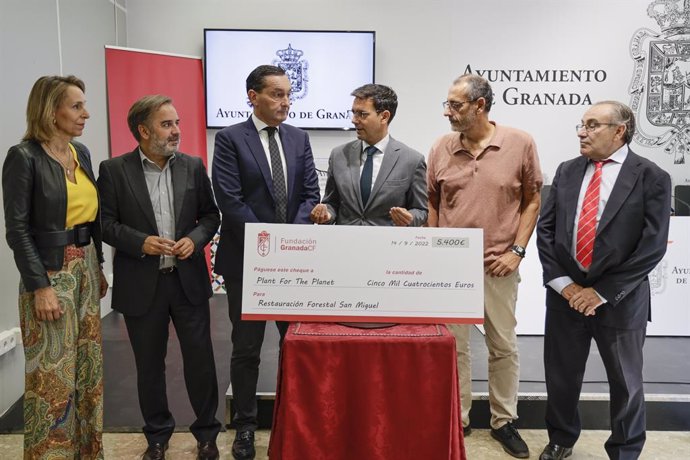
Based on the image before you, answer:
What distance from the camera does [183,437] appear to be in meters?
2.71

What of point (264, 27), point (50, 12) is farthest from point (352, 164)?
point (264, 27)

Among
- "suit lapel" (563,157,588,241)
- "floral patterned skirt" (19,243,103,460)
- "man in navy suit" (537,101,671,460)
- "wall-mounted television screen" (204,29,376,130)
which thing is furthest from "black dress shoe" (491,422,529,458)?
"wall-mounted television screen" (204,29,376,130)

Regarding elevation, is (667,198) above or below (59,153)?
below

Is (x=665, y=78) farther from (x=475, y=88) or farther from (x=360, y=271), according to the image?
(x=360, y=271)

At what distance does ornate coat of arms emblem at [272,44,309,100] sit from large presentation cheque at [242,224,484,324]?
3.37 metres

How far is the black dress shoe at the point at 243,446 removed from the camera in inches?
97.3

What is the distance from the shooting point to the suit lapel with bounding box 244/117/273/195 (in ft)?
7.82

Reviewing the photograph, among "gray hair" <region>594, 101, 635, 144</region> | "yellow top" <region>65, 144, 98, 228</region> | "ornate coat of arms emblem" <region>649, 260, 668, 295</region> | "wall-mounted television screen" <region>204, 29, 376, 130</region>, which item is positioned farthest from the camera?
"wall-mounted television screen" <region>204, 29, 376, 130</region>

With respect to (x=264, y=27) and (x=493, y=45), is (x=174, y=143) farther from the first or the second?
(x=493, y=45)

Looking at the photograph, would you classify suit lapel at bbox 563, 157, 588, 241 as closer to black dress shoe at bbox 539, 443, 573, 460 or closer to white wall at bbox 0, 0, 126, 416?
black dress shoe at bbox 539, 443, 573, 460

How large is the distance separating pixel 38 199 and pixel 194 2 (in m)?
3.48

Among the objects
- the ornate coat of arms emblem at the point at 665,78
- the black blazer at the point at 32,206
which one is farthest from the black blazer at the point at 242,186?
the ornate coat of arms emblem at the point at 665,78

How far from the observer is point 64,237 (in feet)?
6.90

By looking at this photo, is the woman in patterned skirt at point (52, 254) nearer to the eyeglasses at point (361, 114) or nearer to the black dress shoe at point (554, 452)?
the eyeglasses at point (361, 114)
